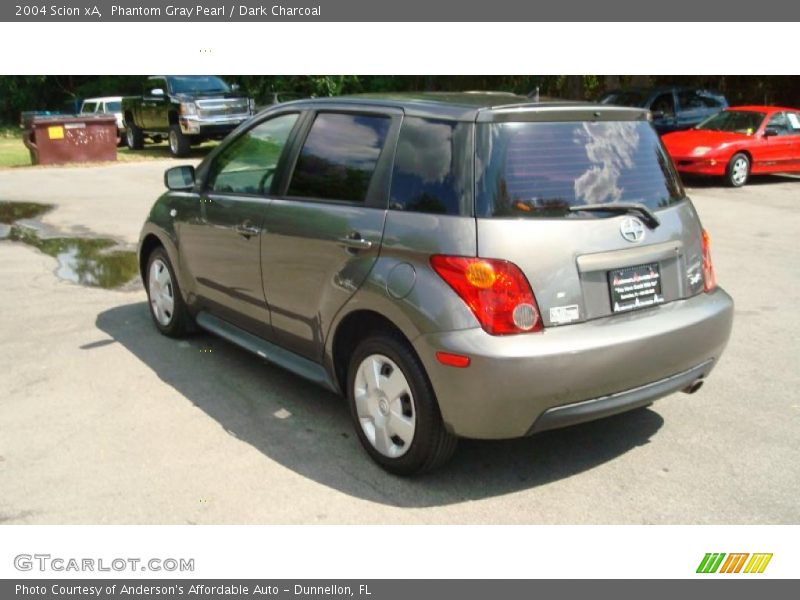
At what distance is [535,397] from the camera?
3.54 m

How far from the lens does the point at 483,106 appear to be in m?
3.81

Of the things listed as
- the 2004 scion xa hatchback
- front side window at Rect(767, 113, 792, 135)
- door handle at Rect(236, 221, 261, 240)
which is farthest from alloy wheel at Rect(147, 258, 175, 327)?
front side window at Rect(767, 113, 792, 135)

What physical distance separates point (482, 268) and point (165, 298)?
3331 millimetres

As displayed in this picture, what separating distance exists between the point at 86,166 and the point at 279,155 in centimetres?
1635

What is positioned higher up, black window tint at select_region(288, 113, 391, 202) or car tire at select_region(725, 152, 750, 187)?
black window tint at select_region(288, 113, 391, 202)

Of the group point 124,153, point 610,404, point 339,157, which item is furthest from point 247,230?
point 124,153

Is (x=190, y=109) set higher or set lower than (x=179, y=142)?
higher

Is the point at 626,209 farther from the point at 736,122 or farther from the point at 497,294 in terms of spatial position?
the point at 736,122

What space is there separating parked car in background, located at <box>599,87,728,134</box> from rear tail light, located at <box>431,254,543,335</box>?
1522 centimetres

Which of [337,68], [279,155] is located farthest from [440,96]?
[337,68]

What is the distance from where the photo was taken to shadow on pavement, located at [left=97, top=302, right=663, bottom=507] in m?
3.97

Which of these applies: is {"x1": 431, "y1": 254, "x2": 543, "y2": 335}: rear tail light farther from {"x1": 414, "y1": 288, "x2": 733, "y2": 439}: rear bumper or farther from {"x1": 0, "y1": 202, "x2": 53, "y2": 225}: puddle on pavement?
{"x1": 0, "y1": 202, "x2": 53, "y2": 225}: puddle on pavement

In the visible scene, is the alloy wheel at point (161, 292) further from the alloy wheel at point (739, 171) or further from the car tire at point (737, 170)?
the alloy wheel at point (739, 171)

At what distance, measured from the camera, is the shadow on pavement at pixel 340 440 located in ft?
13.0
